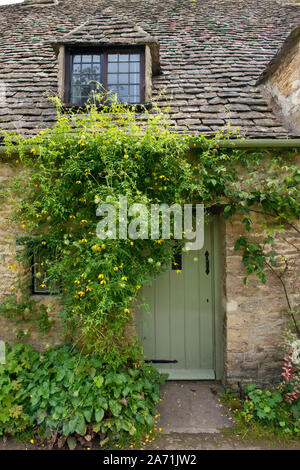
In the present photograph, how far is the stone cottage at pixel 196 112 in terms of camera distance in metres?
3.82

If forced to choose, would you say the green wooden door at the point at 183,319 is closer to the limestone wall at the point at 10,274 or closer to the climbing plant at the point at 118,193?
the climbing plant at the point at 118,193

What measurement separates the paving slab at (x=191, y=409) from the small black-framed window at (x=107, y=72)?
15.4 ft

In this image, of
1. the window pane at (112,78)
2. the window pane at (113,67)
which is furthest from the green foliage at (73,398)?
the window pane at (113,67)

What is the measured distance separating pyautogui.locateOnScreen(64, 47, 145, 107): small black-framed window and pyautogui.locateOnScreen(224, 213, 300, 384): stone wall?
3.23 metres

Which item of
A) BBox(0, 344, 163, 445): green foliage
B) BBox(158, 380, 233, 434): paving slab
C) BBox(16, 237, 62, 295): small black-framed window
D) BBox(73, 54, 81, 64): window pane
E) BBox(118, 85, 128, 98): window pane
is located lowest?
BBox(158, 380, 233, 434): paving slab

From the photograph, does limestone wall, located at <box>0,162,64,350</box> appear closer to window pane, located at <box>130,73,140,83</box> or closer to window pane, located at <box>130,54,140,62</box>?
window pane, located at <box>130,73,140,83</box>

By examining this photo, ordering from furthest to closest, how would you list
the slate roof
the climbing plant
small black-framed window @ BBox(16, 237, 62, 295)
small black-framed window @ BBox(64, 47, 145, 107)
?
small black-framed window @ BBox(64, 47, 145, 107), the slate roof, small black-framed window @ BBox(16, 237, 62, 295), the climbing plant

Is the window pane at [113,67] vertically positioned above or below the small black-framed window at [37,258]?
above

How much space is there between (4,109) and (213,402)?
554 cm

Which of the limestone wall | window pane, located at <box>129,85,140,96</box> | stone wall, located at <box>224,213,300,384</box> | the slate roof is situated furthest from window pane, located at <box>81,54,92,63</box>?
stone wall, located at <box>224,213,300,384</box>

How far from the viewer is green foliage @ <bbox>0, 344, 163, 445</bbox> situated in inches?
118

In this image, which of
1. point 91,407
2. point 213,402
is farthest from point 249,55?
point 91,407

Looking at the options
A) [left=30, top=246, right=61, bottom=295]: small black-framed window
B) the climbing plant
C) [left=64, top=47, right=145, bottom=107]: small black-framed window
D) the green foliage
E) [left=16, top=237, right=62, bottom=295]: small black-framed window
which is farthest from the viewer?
[left=64, top=47, right=145, bottom=107]: small black-framed window

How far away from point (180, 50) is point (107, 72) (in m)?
1.89
